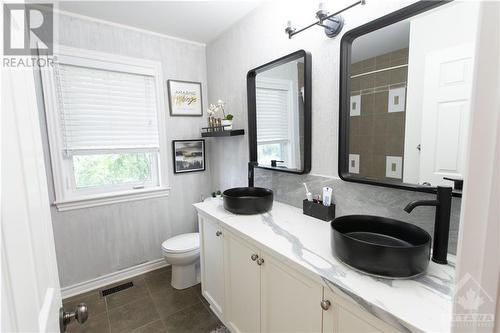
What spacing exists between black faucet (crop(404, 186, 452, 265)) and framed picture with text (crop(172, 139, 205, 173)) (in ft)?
7.31

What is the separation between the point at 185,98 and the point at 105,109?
79 centimetres

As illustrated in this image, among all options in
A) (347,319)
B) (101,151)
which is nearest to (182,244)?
(101,151)

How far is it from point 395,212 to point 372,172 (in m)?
0.23

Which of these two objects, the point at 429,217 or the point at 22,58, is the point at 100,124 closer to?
the point at 22,58

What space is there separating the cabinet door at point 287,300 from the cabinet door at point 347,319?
0.15ft

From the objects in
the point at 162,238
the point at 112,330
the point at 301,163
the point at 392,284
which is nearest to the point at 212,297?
the point at 112,330

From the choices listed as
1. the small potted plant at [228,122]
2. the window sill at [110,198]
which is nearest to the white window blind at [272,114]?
the small potted plant at [228,122]

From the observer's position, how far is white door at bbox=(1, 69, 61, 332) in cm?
43

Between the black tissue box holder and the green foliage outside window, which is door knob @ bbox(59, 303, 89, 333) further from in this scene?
the green foliage outside window

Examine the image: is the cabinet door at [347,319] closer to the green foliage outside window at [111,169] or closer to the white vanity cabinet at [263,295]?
the white vanity cabinet at [263,295]

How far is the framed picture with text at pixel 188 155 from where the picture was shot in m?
2.68

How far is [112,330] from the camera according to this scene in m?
1.83

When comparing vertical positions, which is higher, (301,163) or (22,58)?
(22,58)

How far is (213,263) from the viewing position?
1807mm
